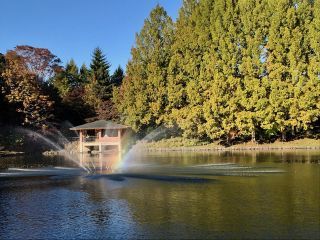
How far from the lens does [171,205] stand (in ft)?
49.9

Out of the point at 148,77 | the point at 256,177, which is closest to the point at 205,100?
the point at 148,77

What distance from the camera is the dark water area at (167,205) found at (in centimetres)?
1182

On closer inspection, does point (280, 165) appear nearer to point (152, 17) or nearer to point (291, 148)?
point (291, 148)

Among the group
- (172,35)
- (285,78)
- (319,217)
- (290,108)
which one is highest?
(172,35)

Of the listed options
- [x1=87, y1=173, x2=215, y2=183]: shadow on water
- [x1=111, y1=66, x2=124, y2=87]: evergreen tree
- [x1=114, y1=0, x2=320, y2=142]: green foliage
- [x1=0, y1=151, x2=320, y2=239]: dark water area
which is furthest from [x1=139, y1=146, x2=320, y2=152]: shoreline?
[x1=111, y1=66, x2=124, y2=87]: evergreen tree

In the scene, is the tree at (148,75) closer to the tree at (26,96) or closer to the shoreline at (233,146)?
the shoreline at (233,146)

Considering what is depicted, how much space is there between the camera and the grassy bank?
139 ft

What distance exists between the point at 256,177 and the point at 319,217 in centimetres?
893

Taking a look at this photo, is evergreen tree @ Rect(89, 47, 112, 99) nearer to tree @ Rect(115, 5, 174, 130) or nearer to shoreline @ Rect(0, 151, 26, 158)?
tree @ Rect(115, 5, 174, 130)

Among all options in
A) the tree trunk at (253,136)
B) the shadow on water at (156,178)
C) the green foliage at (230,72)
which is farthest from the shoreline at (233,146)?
the shadow on water at (156,178)

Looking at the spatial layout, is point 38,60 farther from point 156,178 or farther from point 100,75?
point 156,178

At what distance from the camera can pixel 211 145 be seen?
47.1m

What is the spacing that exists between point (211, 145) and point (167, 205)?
106 feet

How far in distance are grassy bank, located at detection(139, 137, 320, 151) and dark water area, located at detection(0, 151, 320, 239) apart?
18106 mm
